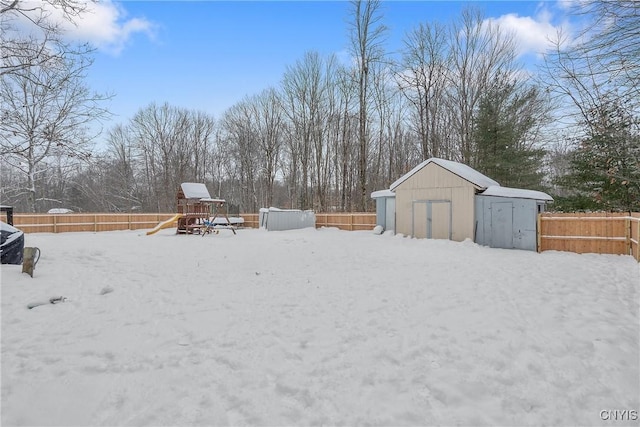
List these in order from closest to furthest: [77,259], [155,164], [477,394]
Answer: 1. [477,394]
2. [77,259]
3. [155,164]

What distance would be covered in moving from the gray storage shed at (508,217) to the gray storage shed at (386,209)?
4039mm

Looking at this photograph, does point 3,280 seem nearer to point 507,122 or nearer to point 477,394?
point 477,394

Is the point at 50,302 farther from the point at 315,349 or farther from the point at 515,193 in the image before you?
the point at 515,193

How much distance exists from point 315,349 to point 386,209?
Result: 521 inches

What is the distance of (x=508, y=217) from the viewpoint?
38.6 feet

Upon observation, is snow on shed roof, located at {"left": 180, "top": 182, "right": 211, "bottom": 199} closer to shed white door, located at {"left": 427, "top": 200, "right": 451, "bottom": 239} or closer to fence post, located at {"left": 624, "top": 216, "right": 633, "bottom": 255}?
shed white door, located at {"left": 427, "top": 200, "right": 451, "bottom": 239}

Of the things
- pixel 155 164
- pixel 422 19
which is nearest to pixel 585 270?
pixel 422 19

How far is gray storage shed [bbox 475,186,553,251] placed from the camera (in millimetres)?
11367

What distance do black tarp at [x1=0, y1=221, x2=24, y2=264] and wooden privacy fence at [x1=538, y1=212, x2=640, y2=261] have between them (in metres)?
14.7

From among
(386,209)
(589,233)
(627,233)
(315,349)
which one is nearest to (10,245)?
(315,349)

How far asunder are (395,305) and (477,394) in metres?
2.27

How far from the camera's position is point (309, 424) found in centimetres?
210

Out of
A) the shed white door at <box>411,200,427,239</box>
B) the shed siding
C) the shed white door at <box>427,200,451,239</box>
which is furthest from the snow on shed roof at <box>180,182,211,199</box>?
the shed white door at <box>427,200,451,239</box>

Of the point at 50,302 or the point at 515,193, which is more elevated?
the point at 515,193
